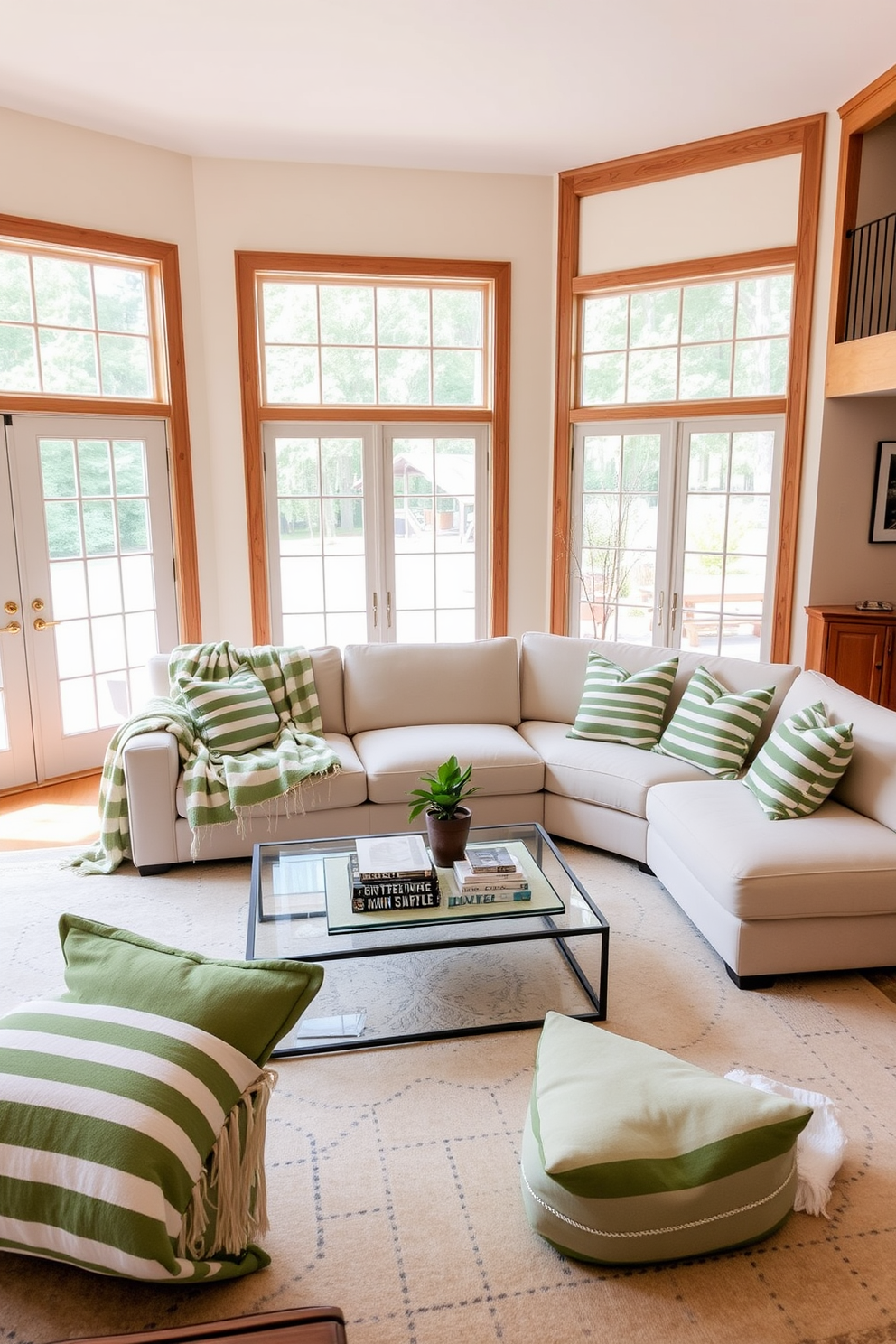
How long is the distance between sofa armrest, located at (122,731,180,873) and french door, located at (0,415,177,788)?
1.53m

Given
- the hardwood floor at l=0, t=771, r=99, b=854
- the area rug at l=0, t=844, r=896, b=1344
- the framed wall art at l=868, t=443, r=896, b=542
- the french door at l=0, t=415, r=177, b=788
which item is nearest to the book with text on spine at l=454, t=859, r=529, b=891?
the area rug at l=0, t=844, r=896, b=1344

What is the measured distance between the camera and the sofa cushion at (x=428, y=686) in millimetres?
4641

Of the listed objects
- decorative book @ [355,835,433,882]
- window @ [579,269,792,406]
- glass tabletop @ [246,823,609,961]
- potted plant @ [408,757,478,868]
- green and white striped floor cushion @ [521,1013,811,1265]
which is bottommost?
green and white striped floor cushion @ [521,1013,811,1265]

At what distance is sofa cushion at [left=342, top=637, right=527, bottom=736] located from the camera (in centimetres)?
464

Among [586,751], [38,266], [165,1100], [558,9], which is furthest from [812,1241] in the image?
[38,266]

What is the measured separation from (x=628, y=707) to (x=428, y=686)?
3.18 feet

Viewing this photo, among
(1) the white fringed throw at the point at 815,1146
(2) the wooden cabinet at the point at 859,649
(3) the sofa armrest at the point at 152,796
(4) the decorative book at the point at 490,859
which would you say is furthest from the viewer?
(2) the wooden cabinet at the point at 859,649

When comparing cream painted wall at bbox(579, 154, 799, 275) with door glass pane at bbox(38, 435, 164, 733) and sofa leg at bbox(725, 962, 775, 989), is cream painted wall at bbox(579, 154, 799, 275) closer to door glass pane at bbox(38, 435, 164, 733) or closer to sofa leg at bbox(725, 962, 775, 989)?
door glass pane at bbox(38, 435, 164, 733)

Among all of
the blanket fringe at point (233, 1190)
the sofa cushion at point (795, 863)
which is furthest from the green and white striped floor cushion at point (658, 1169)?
the sofa cushion at point (795, 863)

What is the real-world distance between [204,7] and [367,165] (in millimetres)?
1906

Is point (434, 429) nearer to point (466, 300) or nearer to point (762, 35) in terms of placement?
point (466, 300)

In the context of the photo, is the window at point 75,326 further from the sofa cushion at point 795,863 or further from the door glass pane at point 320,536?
the sofa cushion at point 795,863

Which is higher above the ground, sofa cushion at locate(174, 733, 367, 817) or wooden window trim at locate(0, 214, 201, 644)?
wooden window trim at locate(0, 214, 201, 644)

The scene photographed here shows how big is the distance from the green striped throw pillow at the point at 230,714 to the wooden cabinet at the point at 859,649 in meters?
3.05
